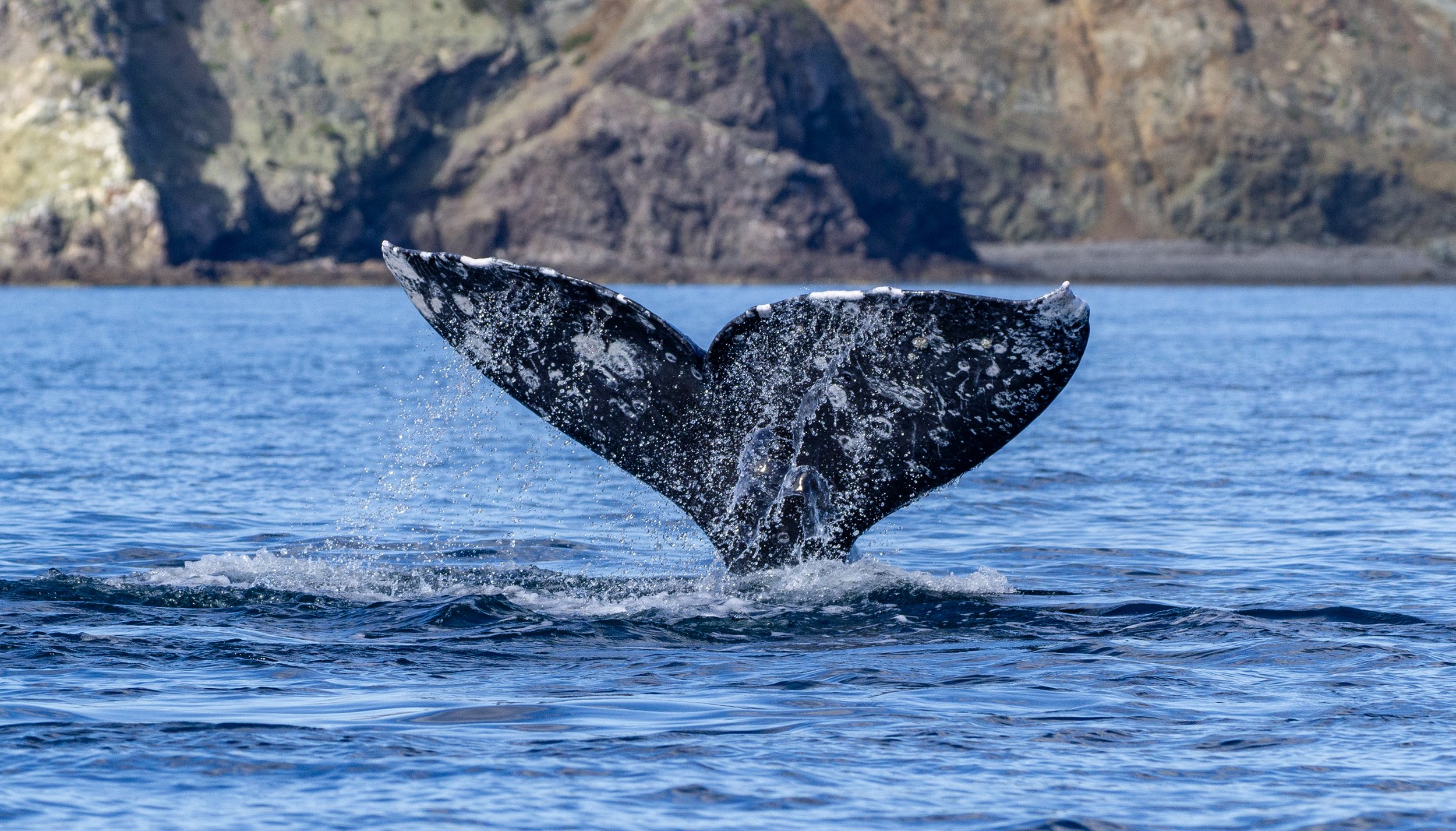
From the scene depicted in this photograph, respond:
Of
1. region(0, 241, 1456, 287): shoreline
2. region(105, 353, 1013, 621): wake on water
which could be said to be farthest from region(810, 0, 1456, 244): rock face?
region(105, 353, 1013, 621): wake on water

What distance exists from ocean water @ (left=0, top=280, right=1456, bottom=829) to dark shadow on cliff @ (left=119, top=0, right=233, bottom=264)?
82.9 m

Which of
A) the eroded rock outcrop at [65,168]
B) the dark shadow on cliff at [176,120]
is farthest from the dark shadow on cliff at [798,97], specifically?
the eroded rock outcrop at [65,168]

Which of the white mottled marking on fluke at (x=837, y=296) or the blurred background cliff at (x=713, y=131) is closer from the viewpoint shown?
the white mottled marking on fluke at (x=837, y=296)

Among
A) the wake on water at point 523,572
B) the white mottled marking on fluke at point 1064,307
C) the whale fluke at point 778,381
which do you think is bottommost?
the wake on water at point 523,572

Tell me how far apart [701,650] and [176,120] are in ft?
329

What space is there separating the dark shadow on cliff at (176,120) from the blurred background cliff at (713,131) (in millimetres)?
194

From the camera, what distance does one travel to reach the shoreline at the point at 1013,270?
94562 millimetres

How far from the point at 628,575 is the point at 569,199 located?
98.1 m

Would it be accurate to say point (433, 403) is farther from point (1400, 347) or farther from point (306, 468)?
point (1400, 347)

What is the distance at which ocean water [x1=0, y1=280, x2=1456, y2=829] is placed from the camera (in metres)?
5.49

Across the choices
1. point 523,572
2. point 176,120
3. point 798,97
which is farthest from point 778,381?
point 798,97

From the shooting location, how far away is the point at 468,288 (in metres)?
6.38

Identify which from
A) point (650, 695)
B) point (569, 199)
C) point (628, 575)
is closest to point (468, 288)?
point (650, 695)

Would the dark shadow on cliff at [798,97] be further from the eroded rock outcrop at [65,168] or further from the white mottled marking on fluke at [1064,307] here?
the white mottled marking on fluke at [1064,307]
